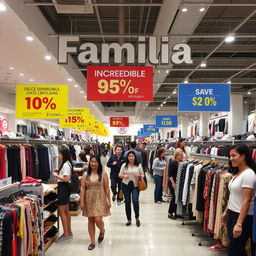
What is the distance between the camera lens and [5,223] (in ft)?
9.83

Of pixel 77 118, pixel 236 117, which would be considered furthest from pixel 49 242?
pixel 236 117

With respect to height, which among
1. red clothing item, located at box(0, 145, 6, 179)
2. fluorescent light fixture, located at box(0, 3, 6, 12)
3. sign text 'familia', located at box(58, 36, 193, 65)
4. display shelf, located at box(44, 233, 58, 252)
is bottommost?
display shelf, located at box(44, 233, 58, 252)

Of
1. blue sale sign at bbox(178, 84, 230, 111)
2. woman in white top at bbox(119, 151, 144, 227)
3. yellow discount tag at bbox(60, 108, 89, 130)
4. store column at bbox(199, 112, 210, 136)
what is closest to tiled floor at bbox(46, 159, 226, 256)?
woman in white top at bbox(119, 151, 144, 227)

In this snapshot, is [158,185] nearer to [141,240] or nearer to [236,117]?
[141,240]

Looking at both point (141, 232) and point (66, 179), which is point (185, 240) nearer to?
point (141, 232)

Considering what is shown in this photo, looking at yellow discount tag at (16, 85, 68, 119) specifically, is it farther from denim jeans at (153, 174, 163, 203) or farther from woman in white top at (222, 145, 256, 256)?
woman in white top at (222, 145, 256, 256)

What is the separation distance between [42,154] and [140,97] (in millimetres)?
Answer: 2991

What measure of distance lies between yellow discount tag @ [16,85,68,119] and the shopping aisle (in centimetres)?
311

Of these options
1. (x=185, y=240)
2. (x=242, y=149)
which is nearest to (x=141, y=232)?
(x=185, y=240)

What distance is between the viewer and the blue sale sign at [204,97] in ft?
30.6

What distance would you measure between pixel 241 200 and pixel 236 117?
47.6 ft

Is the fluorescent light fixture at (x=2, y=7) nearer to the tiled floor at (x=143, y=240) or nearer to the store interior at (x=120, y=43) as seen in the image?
the store interior at (x=120, y=43)

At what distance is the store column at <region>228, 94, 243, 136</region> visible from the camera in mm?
16656

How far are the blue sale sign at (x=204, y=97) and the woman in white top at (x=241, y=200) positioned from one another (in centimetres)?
601
